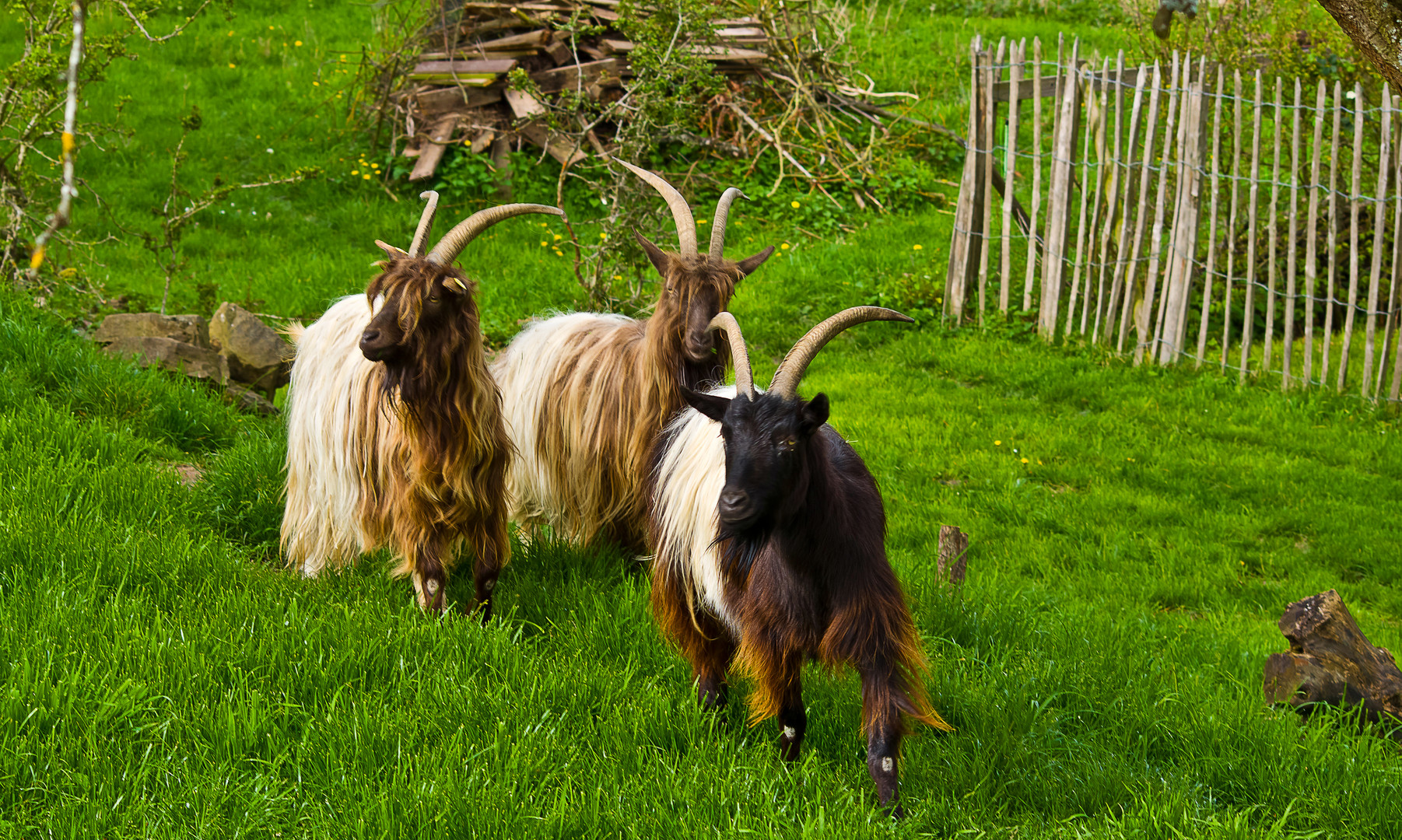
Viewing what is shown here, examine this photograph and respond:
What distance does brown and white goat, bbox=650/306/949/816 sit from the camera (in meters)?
3.24

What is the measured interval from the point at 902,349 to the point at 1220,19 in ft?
15.9

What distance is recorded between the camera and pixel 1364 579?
610 centimetres

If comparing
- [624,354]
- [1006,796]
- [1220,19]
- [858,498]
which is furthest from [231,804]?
[1220,19]

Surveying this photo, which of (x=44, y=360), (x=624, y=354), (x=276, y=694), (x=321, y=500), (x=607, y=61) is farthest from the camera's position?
(x=607, y=61)

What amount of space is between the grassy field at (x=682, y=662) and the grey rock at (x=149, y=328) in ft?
1.25

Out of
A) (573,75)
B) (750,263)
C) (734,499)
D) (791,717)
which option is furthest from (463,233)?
(573,75)

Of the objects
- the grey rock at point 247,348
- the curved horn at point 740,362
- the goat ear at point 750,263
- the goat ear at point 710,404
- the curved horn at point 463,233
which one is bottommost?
the grey rock at point 247,348

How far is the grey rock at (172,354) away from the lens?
6.62 meters

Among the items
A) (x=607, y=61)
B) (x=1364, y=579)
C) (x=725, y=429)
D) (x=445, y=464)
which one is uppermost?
(x=607, y=61)

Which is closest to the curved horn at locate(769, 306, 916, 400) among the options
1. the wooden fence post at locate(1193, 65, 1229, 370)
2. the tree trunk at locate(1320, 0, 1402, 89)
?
the tree trunk at locate(1320, 0, 1402, 89)

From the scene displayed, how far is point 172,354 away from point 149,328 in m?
0.44

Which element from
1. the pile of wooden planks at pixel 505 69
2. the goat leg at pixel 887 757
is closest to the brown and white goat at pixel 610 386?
the goat leg at pixel 887 757

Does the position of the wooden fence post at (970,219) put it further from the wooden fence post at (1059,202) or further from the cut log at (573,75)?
the cut log at (573,75)

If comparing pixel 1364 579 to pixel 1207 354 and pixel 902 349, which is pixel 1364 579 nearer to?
pixel 1207 354
